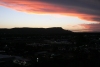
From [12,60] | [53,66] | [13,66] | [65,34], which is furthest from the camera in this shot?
[65,34]

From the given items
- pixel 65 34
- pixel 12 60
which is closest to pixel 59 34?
pixel 65 34

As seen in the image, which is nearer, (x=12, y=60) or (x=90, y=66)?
(x=90, y=66)

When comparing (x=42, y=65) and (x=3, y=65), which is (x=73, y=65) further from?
(x=3, y=65)

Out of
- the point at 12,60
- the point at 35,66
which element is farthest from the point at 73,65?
the point at 12,60

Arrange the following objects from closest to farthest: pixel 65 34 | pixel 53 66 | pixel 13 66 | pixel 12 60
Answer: pixel 53 66, pixel 13 66, pixel 12 60, pixel 65 34

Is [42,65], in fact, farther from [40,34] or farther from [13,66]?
[40,34]

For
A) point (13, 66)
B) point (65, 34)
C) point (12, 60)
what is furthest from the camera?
point (65, 34)

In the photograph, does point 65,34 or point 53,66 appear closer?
point 53,66

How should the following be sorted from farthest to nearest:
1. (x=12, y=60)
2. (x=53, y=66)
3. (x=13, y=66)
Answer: (x=12, y=60) → (x=13, y=66) → (x=53, y=66)
